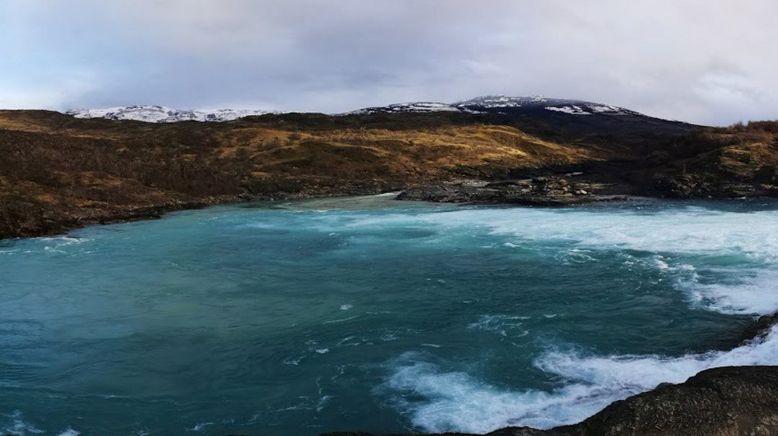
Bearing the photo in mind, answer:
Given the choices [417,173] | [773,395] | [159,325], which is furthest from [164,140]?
[773,395]

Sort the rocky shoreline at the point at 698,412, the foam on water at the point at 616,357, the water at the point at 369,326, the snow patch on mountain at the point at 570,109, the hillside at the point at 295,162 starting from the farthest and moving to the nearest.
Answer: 1. the snow patch on mountain at the point at 570,109
2. the hillside at the point at 295,162
3. the water at the point at 369,326
4. the foam on water at the point at 616,357
5. the rocky shoreline at the point at 698,412

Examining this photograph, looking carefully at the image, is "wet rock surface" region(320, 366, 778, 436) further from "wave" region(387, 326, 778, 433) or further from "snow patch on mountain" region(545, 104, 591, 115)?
"snow patch on mountain" region(545, 104, 591, 115)

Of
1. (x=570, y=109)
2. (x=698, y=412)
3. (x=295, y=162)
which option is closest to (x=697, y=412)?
(x=698, y=412)

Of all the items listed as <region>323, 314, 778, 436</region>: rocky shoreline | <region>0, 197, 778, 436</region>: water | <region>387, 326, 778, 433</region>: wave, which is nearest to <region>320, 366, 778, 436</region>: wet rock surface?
<region>323, 314, 778, 436</region>: rocky shoreline

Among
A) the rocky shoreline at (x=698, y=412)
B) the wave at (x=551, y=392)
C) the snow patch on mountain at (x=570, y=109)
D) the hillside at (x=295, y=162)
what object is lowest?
the wave at (x=551, y=392)

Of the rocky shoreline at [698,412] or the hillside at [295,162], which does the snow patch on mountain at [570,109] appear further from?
the rocky shoreline at [698,412]

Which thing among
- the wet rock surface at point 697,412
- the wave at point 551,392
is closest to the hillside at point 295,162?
the wave at point 551,392

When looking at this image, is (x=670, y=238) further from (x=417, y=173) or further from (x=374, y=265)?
(x=417, y=173)

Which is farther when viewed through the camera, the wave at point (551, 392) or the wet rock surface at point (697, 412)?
the wave at point (551, 392)
